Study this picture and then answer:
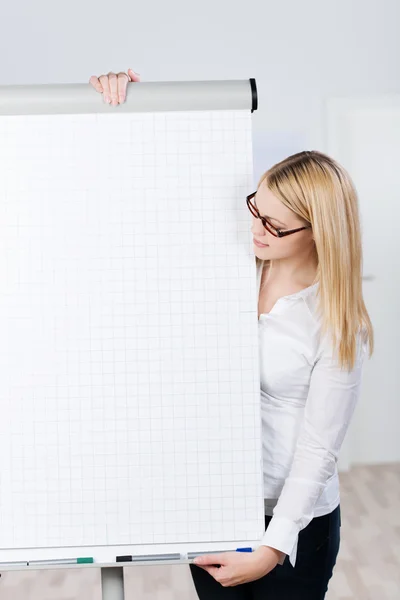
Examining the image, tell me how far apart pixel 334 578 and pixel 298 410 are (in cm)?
154

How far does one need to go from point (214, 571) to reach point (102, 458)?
0.81 feet

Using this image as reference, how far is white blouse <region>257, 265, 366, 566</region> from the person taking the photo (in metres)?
1.09

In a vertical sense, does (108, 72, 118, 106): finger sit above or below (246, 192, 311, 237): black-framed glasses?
above

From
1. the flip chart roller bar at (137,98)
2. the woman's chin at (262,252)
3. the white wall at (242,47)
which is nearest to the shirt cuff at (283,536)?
the woman's chin at (262,252)

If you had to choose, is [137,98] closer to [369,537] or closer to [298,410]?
[298,410]

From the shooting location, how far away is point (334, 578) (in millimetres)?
2451

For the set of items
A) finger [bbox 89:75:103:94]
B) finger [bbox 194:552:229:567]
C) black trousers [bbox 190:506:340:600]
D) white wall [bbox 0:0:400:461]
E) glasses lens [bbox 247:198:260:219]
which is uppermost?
white wall [bbox 0:0:400:461]

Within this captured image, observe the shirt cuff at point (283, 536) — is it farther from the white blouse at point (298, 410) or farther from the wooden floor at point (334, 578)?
the wooden floor at point (334, 578)

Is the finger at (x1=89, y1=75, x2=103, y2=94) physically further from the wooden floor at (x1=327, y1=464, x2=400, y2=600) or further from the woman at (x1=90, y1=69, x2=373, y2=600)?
the wooden floor at (x1=327, y1=464, x2=400, y2=600)

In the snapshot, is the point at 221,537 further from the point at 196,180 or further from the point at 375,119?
the point at 375,119

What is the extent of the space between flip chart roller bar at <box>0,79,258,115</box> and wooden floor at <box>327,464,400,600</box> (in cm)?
177

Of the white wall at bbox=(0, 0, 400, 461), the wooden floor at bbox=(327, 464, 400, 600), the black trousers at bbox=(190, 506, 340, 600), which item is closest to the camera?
the black trousers at bbox=(190, 506, 340, 600)

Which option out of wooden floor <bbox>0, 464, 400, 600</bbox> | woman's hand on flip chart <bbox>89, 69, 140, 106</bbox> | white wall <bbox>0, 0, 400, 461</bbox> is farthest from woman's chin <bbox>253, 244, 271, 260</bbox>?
white wall <bbox>0, 0, 400, 461</bbox>

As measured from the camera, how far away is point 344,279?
108cm
